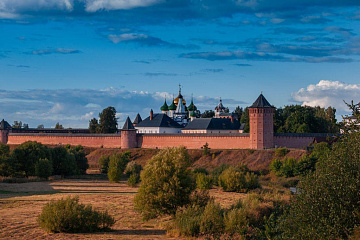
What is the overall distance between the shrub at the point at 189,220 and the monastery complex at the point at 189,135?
3015 centimetres

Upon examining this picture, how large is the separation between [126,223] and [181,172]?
276 cm

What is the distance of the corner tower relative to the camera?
1811 inches

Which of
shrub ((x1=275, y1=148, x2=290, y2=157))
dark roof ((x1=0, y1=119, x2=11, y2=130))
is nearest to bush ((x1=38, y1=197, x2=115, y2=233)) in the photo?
shrub ((x1=275, y1=148, x2=290, y2=157))

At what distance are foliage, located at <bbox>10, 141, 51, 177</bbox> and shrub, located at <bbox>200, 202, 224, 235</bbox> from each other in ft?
69.2

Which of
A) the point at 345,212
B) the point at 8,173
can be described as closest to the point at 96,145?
the point at 8,173

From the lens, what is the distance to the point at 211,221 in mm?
15898

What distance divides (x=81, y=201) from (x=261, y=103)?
28.6m

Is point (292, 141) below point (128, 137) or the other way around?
below

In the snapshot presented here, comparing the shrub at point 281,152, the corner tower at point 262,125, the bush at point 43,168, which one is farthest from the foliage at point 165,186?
the corner tower at point 262,125

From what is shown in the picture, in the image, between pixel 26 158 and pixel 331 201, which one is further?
pixel 26 158

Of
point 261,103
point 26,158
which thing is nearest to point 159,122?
point 261,103

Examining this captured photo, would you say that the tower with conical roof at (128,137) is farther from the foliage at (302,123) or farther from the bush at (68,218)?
the bush at (68,218)

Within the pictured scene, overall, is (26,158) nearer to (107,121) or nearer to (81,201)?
(81,201)

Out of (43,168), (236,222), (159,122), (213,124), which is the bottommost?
(236,222)
